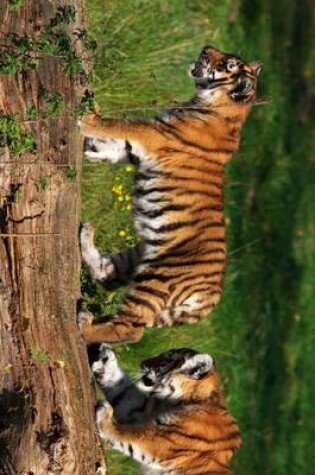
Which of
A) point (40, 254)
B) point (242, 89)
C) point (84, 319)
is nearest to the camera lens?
point (40, 254)

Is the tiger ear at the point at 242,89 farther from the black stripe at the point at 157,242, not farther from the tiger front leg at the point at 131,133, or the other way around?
the black stripe at the point at 157,242

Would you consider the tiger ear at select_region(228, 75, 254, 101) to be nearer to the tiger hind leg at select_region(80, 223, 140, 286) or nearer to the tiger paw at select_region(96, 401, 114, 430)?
the tiger hind leg at select_region(80, 223, 140, 286)

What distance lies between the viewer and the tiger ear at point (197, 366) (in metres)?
4.41

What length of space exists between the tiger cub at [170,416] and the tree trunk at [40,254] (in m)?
0.44

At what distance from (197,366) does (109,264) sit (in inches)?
30.1

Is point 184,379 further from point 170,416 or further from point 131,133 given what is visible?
point 131,133

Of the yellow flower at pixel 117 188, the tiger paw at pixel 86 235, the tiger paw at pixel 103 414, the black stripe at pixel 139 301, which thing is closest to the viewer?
the tiger paw at pixel 103 414

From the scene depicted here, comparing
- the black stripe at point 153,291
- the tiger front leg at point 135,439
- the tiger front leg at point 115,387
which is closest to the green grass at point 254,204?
the black stripe at point 153,291

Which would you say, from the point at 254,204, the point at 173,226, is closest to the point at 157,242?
the point at 173,226

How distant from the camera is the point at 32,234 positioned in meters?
3.49

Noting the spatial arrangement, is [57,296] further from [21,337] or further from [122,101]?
[122,101]

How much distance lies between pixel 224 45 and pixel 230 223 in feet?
3.98

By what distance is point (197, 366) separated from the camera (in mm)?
4430

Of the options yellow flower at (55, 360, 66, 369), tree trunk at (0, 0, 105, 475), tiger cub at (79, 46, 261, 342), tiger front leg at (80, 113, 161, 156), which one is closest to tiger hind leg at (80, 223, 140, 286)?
tiger cub at (79, 46, 261, 342)
